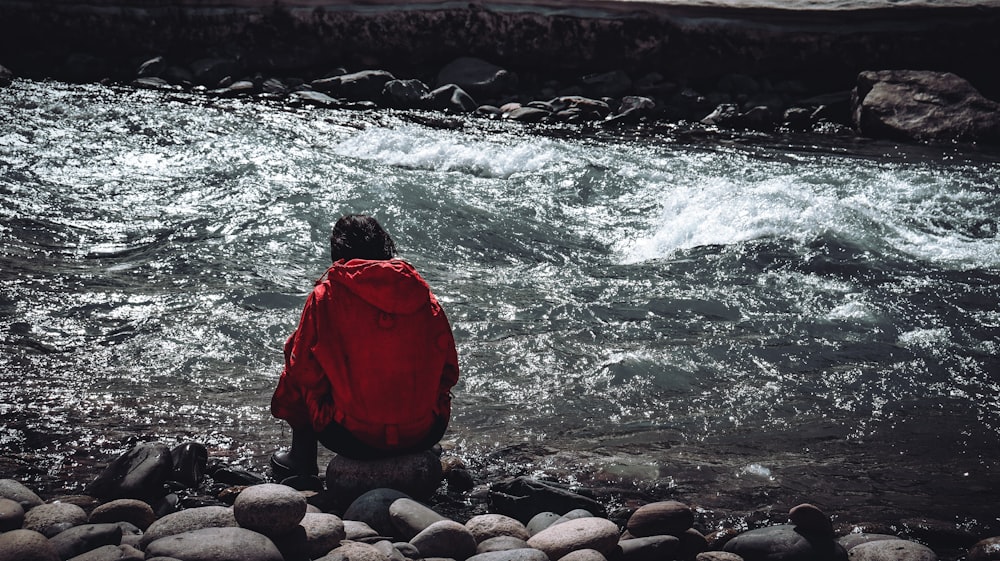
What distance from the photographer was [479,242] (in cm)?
807

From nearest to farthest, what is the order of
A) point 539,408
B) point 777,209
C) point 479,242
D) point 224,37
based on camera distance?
point 539,408 < point 479,242 < point 777,209 < point 224,37

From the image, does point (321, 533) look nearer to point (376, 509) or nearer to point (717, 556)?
point (376, 509)

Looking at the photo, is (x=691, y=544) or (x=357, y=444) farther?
(x=357, y=444)

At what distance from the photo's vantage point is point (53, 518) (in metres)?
3.52

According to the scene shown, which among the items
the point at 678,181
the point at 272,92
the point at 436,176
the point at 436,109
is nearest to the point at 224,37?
the point at 272,92

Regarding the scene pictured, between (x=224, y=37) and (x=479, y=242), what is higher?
(x=224, y=37)

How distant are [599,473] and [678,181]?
5843 millimetres

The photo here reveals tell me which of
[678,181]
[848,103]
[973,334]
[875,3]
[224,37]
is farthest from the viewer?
[224,37]

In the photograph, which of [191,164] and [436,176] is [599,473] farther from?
[191,164]

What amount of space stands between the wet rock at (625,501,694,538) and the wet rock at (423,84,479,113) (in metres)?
10.3

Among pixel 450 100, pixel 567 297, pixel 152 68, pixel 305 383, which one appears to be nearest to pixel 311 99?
pixel 450 100

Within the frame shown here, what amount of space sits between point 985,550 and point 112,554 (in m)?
3.34

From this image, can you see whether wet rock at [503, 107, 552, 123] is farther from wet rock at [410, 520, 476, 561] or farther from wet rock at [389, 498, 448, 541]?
wet rock at [410, 520, 476, 561]

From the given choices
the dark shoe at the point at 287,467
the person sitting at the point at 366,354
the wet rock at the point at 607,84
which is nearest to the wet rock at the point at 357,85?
the wet rock at the point at 607,84
